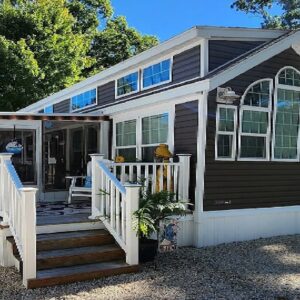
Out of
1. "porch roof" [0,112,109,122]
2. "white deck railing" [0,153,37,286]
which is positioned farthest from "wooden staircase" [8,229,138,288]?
"porch roof" [0,112,109,122]

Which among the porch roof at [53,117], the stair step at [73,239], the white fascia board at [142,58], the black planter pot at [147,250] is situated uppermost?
the white fascia board at [142,58]

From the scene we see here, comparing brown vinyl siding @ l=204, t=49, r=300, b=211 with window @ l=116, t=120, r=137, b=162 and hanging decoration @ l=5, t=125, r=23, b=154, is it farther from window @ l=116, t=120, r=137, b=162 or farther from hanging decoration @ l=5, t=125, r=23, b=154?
hanging decoration @ l=5, t=125, r=23, b=154

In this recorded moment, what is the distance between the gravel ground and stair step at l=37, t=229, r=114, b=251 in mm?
540

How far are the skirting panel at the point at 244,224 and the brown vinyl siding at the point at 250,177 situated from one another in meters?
0.12

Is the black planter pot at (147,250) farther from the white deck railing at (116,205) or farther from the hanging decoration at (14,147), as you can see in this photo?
the hanging decoration at (14,147)

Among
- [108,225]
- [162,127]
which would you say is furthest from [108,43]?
[108,225]

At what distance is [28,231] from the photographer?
5078 mm

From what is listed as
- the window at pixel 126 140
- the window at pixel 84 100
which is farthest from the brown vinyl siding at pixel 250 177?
the window at pixel 84 100

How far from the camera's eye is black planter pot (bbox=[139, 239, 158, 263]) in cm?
597

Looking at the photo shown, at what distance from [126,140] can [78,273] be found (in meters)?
4.63

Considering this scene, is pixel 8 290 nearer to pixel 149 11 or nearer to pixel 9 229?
pixel 9 229

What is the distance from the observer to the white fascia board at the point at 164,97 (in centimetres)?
701

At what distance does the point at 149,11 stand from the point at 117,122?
24185 millimetres

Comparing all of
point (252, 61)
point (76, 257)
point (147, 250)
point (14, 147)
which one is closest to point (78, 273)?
point (76, 257)
